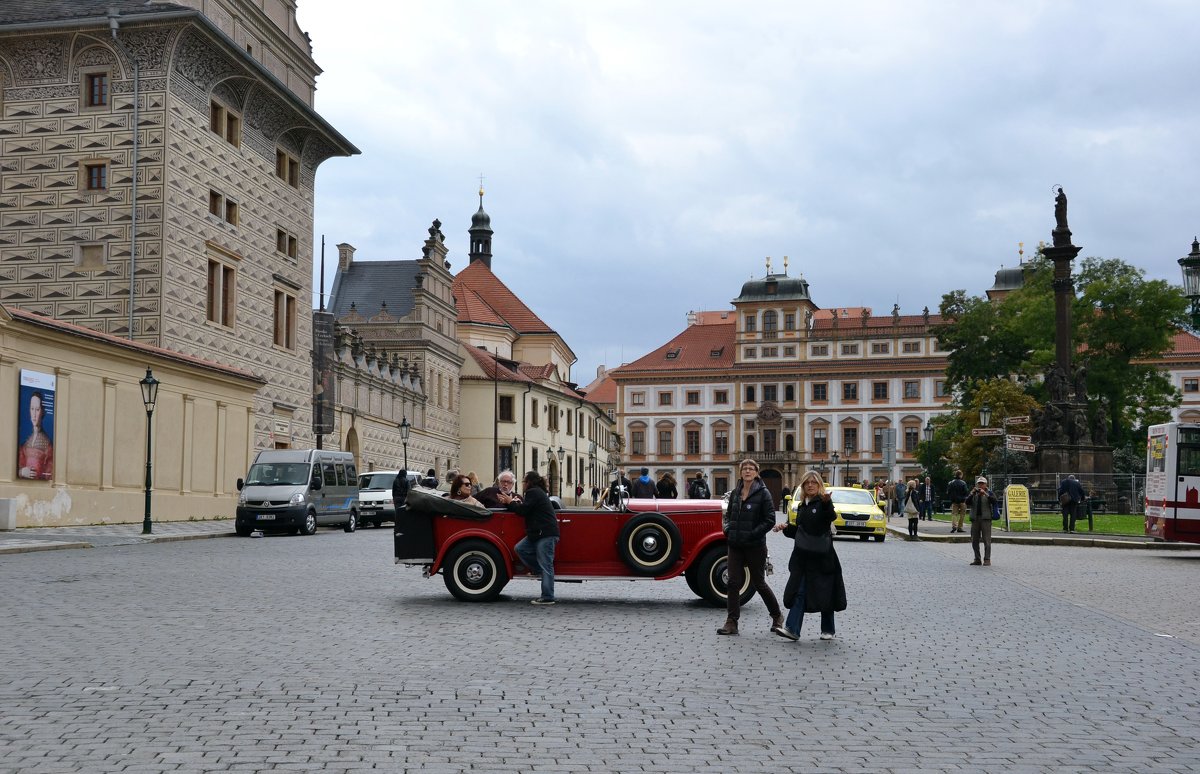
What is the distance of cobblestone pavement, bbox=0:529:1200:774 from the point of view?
693 cm

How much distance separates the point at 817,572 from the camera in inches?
Result: 483

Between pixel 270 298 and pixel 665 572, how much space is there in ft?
112

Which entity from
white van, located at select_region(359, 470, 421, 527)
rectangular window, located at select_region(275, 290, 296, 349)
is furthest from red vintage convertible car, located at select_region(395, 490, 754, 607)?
rectangular window, located at select_region(275, 290, 296, 349)

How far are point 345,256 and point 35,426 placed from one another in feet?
185

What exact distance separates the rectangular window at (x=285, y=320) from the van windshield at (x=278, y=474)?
45.7 ft

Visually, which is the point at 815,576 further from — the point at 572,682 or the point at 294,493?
the point at 294,493

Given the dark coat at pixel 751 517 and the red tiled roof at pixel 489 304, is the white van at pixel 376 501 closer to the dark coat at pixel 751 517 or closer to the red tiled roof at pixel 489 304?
the dark coat at pixel 751 517

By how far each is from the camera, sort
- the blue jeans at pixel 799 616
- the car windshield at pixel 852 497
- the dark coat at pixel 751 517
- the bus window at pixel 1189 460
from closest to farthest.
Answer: the blue jeans at pixel 799 616, the dark coat at pixel 751 517, the bus window at pixel 1189 460, the car windshield at pixel 852 497

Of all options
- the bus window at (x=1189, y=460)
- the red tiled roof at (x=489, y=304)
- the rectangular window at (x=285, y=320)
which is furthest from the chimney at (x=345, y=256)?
the bus window at (x=1189, y=460)

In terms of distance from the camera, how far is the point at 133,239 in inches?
1533

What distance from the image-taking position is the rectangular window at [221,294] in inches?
1662

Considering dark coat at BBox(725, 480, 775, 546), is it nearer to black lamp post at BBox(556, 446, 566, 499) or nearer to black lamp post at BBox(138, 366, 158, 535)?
black lamp post at BBox(138, 366, 158, 535)

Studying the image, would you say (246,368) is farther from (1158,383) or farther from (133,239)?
(1158,383)

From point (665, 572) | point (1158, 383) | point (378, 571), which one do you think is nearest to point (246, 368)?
point (378, 571)
